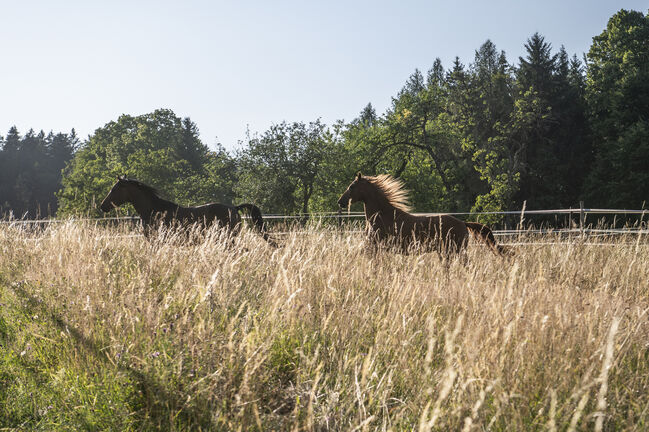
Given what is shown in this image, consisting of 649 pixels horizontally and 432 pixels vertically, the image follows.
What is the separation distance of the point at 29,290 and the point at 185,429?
2.94m

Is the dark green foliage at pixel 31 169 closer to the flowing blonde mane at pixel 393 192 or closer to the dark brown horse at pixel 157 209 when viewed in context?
the dark brown horse at pixel 157 209

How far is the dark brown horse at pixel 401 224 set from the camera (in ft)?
22.0

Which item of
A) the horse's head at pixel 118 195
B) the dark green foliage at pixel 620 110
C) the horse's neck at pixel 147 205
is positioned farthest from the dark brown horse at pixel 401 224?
the dark green foliage at pixel 620 110

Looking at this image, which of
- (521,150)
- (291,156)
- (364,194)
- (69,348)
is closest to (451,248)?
(364,194)

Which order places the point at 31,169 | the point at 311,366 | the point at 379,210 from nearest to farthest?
the point at 311,366
the point at 379,210
the point at 31,169

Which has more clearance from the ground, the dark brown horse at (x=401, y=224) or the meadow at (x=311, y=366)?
the dark brown horse at (x=401, y=224)

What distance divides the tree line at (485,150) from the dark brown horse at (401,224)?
18636 millimetres

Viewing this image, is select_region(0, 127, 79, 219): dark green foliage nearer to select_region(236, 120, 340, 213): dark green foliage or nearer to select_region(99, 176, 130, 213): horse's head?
select_region(236, 120, 340, 213): dark green foliage

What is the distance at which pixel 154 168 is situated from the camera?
3534 cm

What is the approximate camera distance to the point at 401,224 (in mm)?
6953

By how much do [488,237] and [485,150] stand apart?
25.8 metres

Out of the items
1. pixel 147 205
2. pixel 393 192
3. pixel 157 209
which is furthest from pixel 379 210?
pixel 147 205

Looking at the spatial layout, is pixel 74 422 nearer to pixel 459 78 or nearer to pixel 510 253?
pixel 510 253

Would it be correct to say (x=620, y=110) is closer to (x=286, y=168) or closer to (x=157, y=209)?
(x=286, y=168)
